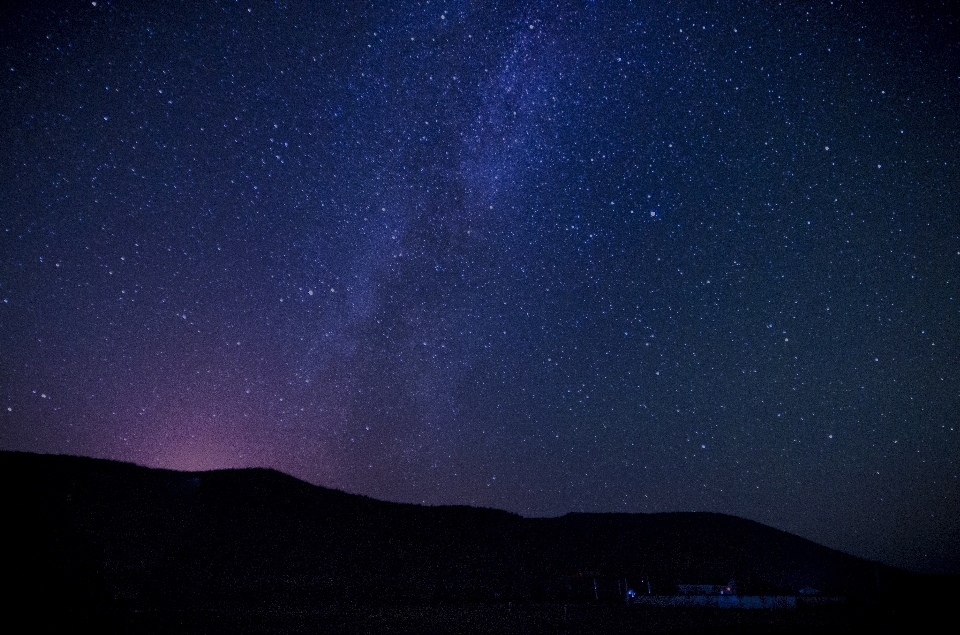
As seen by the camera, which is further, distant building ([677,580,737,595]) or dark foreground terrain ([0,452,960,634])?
distant building ([677,580,737,595])

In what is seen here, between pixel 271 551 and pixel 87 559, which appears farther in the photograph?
pixel 271 551

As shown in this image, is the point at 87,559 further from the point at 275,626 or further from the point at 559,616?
the point at 559,616

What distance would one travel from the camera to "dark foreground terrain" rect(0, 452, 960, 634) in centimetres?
1859

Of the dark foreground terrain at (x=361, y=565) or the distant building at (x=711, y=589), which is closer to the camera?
the dark foreground terrain at (x=361, y=565)

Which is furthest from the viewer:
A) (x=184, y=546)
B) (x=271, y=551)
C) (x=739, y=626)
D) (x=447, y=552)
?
(x=447, y=552)

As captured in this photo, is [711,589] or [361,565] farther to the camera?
[361,565]

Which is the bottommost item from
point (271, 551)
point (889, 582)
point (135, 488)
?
point (889, 582)

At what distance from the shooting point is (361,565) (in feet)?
125

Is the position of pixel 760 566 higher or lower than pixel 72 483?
lower

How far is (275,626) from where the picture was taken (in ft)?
57.0

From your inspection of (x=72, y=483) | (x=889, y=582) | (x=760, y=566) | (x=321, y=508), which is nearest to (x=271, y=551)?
(x=321, y=508)

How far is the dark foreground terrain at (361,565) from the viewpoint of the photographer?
61.0 feet

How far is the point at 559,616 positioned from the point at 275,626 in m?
10.6

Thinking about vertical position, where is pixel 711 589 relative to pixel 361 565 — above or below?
below
